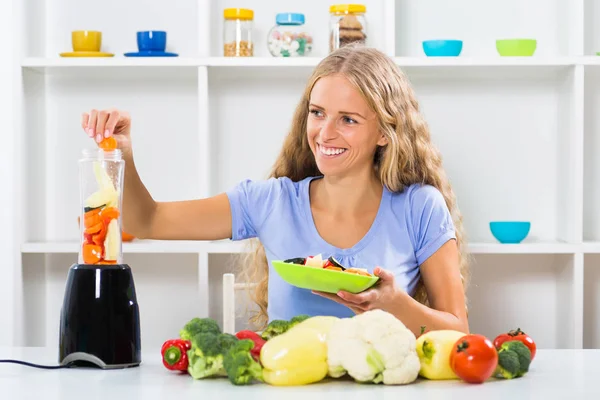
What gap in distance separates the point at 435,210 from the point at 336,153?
0.29 m

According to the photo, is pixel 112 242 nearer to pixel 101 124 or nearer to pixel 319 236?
pixel 101 124

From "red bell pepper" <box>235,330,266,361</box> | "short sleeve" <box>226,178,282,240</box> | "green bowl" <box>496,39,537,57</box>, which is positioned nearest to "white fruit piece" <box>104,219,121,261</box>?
"red bell pepper" <box>235,330,266,361</box>

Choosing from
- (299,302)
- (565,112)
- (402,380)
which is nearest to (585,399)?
(402,380)

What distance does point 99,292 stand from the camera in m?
1.41

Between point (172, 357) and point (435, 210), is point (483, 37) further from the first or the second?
point (172, 357)

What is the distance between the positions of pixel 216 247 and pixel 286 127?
0.57m

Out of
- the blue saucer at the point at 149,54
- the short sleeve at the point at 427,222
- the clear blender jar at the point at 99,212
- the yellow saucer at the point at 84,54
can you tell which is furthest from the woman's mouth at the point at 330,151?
the yellow saucer at the point at 84,54

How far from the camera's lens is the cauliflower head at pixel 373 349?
4.04 ft

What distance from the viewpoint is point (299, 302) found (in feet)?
6.78

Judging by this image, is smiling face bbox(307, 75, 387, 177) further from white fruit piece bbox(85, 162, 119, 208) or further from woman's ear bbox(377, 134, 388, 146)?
white fruit piece bbox(85, 162, 119, 208)

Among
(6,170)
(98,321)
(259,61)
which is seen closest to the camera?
(98,321)

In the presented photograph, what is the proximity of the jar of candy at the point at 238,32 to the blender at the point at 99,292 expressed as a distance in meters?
1.55

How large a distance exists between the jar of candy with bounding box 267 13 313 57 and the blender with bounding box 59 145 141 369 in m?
1.58

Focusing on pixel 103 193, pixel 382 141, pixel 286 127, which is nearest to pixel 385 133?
pixel 382 141
